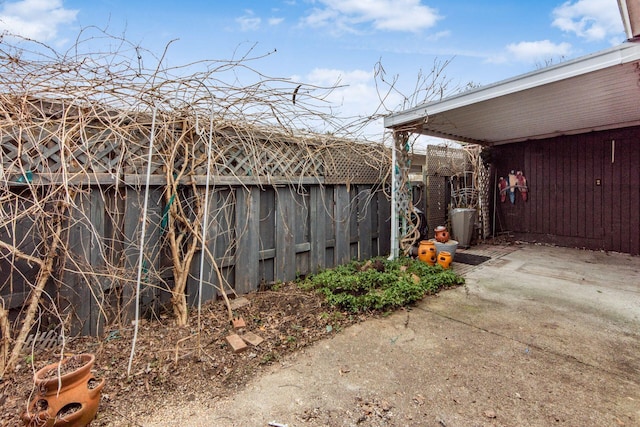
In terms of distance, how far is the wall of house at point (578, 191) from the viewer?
18.1 ft

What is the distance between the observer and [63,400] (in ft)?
5.00

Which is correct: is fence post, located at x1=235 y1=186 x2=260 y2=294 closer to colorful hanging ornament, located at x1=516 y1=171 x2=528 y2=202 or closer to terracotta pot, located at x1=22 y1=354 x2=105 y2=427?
terracotta pot, located at x1=22 y1=354 x2=105 y2=427

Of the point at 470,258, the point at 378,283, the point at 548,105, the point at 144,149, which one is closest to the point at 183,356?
the point at 144,149

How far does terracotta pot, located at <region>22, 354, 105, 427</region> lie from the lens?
148 cm

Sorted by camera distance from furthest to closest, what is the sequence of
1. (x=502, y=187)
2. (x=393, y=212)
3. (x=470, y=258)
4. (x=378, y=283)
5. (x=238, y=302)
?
(x=502, y=187)
(x=470, y=258)
(x=393, y=212)
(x=378, y=283)
(x=238, y=302)

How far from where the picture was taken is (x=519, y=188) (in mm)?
6836

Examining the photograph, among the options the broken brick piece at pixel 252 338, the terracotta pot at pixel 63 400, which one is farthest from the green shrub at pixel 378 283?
the terracotta pot at pixel 63 400

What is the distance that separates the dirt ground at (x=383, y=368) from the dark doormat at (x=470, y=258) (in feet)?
5.57

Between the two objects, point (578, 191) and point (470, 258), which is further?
point (578, 191)

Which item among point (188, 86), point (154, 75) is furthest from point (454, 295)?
point (154, 75)

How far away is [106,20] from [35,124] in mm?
1003

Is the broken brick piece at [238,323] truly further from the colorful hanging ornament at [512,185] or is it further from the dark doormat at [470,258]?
the colorful hanging ornament at [512,185]

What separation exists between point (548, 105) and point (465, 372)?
3.92 m

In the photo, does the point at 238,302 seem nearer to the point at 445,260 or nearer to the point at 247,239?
the point at 247,239
